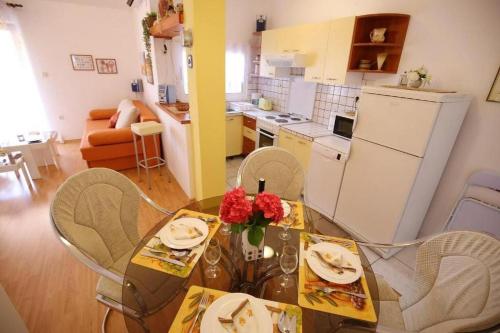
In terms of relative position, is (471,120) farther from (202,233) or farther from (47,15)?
(47,15)

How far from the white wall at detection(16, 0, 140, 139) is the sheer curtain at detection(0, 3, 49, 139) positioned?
12 centimetres

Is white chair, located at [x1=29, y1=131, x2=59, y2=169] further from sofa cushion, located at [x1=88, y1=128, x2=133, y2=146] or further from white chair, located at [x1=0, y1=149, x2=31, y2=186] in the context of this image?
sofa cushion, located at [x1=88, y1=128, x2=133, y2=146]

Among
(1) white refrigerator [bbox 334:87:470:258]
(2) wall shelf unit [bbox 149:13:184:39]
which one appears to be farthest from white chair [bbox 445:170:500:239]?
(2) wall shelf unit [bbox 149:13:184:39]

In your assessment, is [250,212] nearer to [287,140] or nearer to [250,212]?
[250,212]

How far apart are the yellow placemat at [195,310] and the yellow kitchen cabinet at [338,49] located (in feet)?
7.85

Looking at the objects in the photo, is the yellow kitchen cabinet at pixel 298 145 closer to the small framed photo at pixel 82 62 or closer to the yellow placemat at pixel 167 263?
the yellow placemat at pixel 167 263

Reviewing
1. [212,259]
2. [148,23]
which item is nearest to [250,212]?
[212,259]

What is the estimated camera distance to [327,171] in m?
2.56

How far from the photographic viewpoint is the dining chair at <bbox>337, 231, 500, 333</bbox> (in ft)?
3.10

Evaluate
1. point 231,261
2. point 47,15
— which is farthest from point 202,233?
point 47,15

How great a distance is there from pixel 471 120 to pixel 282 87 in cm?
255

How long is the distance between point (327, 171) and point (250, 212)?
1.89 meters

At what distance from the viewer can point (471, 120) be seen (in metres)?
1.94

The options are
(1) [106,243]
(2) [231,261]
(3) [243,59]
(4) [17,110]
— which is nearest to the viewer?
(2) [231,261]
